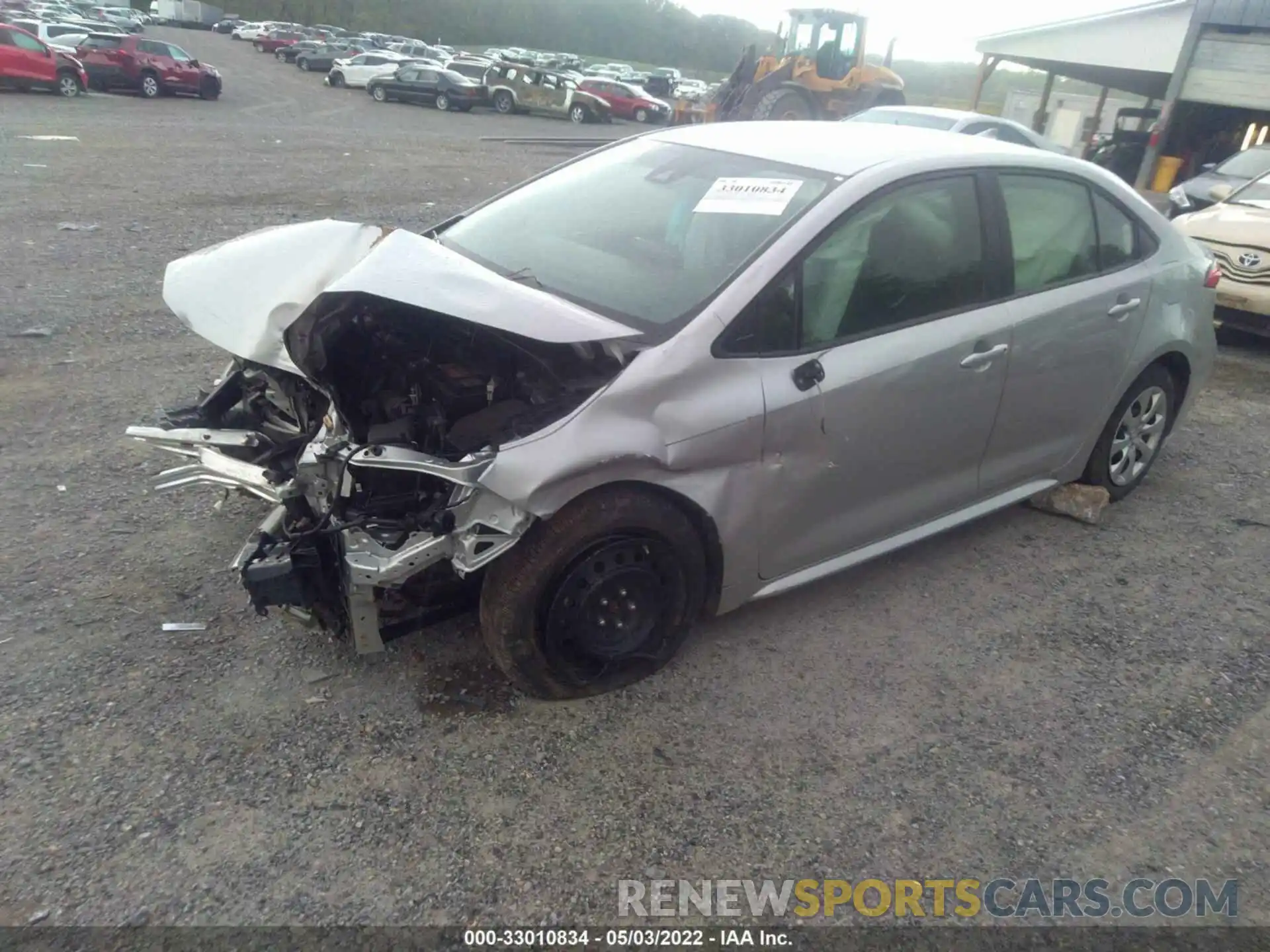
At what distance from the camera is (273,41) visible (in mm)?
47031

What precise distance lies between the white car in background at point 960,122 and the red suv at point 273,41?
1702 inches

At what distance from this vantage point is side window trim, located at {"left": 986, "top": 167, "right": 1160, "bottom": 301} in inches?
145

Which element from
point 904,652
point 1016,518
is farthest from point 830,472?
point 1016,518

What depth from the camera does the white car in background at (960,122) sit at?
1077 centimetres

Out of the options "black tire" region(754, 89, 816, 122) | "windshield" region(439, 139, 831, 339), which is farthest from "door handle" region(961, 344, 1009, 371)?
"black tire" region(754, 89, 816, 122)

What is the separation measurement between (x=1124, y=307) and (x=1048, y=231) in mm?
564

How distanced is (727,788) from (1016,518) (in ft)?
8.22

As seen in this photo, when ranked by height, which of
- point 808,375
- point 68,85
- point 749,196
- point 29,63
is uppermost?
point 749,196

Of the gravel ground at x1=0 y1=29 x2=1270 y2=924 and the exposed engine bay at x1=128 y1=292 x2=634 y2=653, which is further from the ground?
the exposed engine bay at x1=128 y1=292 x2=634 y2=653

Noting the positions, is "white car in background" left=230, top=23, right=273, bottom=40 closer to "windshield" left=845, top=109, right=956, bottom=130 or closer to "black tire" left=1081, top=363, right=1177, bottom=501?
"windshield" left=845, top=109, right=956, bottom=130

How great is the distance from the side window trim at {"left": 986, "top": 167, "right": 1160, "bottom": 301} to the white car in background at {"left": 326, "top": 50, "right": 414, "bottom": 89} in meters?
32.8

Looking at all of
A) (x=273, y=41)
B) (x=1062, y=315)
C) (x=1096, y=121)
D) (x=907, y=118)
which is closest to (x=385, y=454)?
(x=1062, y=315)

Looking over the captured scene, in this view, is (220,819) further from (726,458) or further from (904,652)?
(904,652)

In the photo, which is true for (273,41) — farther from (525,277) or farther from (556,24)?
(525,277)
